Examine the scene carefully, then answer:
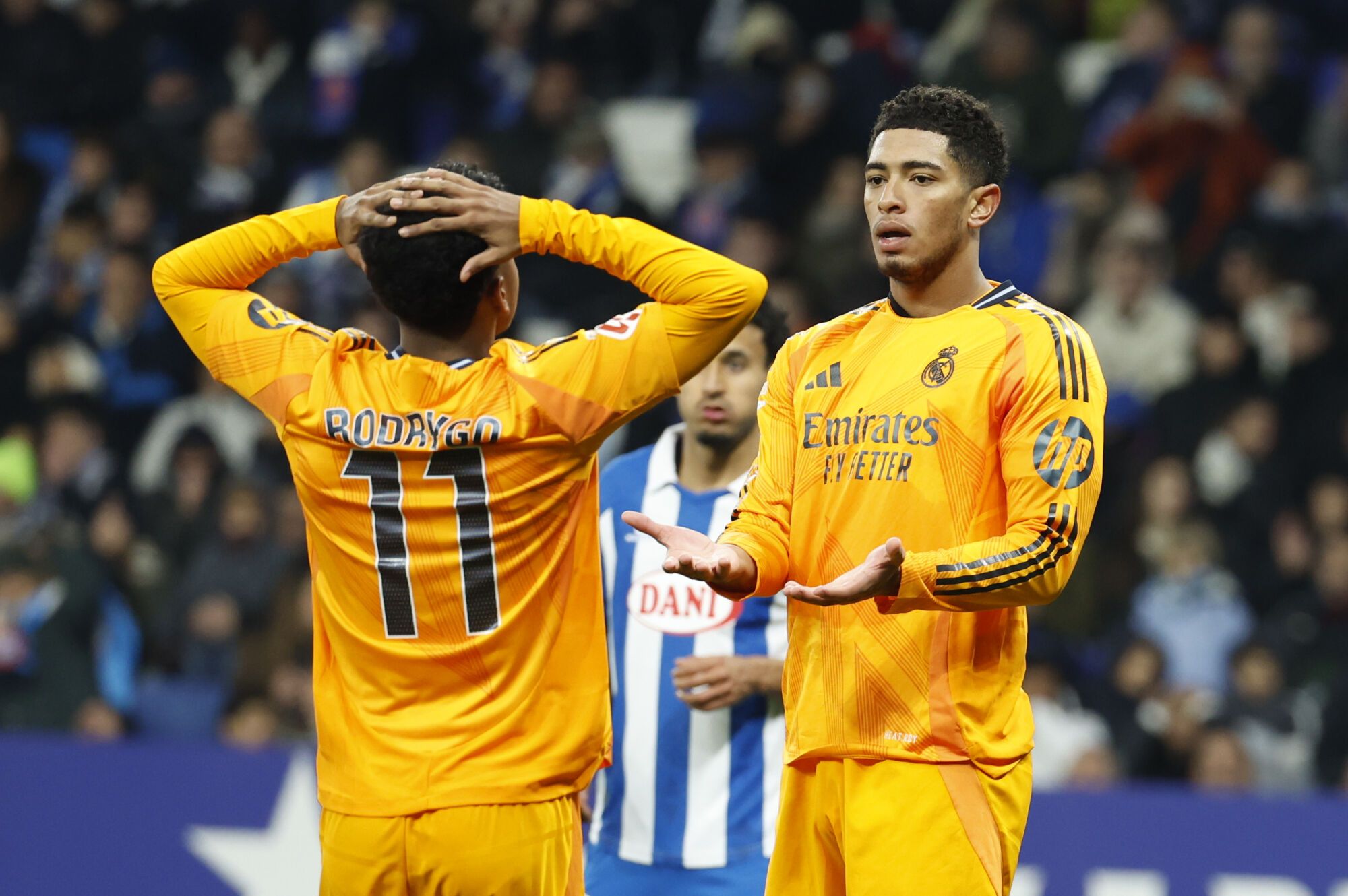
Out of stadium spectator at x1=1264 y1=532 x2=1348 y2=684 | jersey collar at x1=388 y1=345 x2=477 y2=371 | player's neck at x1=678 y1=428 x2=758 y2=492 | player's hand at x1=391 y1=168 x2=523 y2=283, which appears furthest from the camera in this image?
stadium spectator at x1=1264 y1=532 x2=1348 y2=684

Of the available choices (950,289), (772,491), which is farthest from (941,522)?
(950,289)

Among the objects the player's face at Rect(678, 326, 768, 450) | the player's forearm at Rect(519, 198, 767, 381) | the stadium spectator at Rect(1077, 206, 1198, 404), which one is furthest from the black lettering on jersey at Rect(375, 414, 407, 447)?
the stadium spectator at Rect(1077, 206, 1198, 404)

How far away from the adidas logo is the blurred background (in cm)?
405

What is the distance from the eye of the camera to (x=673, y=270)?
3.45 m

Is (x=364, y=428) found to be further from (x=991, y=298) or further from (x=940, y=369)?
(x=991, y=298)

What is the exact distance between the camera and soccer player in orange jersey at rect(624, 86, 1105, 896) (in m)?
3.27

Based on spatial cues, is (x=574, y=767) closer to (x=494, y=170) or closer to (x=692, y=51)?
(x=494, y=170)

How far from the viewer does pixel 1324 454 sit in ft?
27.2

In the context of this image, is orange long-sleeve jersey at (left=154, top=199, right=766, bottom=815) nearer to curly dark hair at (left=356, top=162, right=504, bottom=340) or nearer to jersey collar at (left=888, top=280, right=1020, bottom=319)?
curly dark hair at (left=356, top=162, right=504, bottom=340)

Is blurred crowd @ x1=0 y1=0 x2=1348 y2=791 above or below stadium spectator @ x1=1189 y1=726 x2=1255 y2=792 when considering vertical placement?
above

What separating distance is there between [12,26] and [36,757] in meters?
6.60

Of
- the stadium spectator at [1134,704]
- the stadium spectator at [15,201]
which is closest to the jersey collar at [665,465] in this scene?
the stadium spectator at [1134,704]

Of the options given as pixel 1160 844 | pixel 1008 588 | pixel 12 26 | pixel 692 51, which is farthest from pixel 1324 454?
pixel 12 26

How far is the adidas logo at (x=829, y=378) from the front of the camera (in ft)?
11.8
